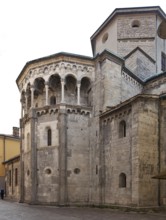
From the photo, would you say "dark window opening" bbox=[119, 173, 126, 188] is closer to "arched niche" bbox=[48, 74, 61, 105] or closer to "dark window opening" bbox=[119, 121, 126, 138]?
"dark window opening" bbox=[119, 121, 126, 138]

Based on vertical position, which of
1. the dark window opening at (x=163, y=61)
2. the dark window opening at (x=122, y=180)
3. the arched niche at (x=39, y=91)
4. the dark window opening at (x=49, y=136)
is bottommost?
the dark window opening at (x=122, y=180)

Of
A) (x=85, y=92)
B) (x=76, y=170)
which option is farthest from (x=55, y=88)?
(x=76, y=170)

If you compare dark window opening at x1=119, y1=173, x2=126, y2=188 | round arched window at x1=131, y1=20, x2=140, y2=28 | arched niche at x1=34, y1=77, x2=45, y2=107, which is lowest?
dark window opening at x1=119, y1=173, x2=126, y2=188

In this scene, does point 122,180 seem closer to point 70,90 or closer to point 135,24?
point 70,90

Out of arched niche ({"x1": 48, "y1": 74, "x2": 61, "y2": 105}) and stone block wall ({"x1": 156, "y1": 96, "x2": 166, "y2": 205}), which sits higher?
arched niche ({"x1": 48, "y1": 74, "x2": 61, "y2": 105})

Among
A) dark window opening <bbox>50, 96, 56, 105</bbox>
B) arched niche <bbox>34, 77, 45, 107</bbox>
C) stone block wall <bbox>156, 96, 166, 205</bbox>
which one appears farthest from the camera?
dark window opening <bbox>50, 96, 56, 105</bbox>

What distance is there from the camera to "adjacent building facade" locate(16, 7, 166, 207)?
19047 millimetres

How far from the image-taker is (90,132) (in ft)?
78.7

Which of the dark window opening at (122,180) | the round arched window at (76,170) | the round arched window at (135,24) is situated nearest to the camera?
the dark window opening at (122,180)

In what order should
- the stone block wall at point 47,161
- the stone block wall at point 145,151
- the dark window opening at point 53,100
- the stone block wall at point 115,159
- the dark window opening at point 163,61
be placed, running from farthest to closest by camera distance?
the dark window opening at point 163,61
the dark window opening at point 53,100
the stone block wall at point 47,161
the stone block wall at point 115,159
the stone block wall at point 145,151

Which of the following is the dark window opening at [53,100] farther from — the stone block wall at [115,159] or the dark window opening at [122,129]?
the dark window opening at [122,129]

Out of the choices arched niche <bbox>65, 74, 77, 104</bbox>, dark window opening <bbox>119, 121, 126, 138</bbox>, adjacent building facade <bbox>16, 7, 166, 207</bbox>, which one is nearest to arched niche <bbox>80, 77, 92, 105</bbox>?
adjacent building facade <bbox>16, 7, 166, 207</bbox>

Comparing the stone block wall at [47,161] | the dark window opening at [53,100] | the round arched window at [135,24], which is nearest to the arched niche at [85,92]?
the dark window opening at [53,100]

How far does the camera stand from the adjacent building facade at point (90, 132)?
1905 cm
